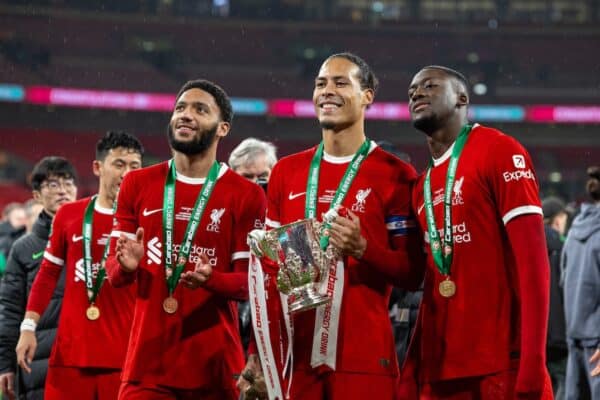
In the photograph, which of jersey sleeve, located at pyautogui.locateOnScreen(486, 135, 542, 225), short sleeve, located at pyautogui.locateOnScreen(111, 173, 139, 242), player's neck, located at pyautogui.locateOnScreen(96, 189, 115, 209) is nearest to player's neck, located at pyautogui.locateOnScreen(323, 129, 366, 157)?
jersey sleeve, located at pyautogui.locateOnScreen(486, 135, 542, 225)

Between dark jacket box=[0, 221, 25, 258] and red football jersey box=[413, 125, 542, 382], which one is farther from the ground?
dark jacket box=[0, 221, 25, 258]

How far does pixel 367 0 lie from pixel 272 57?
5.19 meters

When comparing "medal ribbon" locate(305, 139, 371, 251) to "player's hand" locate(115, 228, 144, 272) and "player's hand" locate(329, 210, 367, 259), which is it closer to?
"player's hand" locate(329, 210, 367, 259)

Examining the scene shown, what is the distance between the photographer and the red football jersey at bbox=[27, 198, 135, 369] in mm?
4473

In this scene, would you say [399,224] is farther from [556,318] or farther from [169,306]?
[556,318]

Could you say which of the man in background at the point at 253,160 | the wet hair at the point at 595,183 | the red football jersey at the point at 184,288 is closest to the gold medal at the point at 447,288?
the red football jersey at the point at 184,288

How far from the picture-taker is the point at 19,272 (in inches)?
217

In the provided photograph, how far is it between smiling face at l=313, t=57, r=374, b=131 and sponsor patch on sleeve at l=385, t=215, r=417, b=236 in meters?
0.40

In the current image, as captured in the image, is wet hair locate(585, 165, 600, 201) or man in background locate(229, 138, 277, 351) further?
wet hair locate(585, 165, 600, 201)

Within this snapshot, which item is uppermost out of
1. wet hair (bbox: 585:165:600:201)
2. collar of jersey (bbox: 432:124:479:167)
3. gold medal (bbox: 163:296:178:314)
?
wet hair (bbox: 585:165:600:201)

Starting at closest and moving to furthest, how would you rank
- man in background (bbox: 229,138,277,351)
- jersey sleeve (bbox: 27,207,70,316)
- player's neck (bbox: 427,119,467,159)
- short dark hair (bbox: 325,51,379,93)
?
player's neck (bbox: 427,119,467,159) → short dark hair (bbox: 325,51,379,93) → jersey sleeve (bbox: 27,207,70,316) → man in background (bbox: 229,138,277,351)

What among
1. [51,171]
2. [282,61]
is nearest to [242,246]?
[51,171]

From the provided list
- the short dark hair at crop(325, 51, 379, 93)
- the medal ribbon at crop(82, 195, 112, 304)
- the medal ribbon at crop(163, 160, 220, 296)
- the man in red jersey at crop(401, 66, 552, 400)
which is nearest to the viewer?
the man in red jersey at crop(401, 66, 552, 400)

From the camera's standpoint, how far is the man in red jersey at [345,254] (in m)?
3.16
